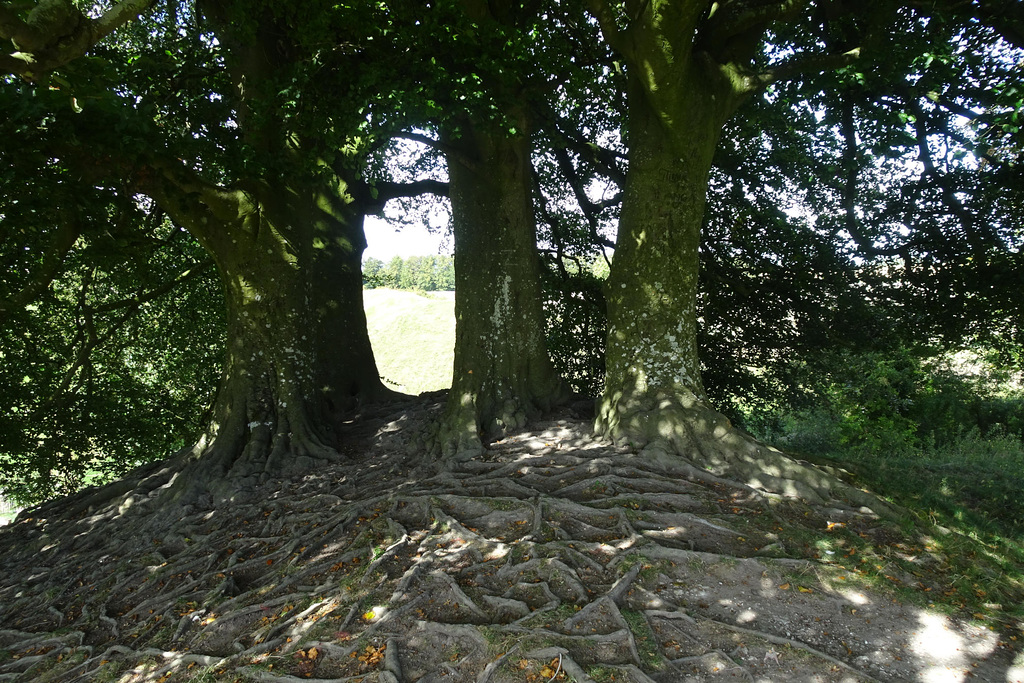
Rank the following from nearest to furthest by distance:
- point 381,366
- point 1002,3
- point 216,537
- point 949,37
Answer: point 216,537
point 1002,3
point 949,37
point 381,366

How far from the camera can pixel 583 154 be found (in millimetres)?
11289

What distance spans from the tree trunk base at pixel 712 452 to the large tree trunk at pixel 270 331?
4055 mm

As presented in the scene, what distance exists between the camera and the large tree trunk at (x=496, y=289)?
26.8 feet

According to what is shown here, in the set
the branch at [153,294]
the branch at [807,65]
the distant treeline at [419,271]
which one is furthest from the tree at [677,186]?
the distant treeline at [419,271]

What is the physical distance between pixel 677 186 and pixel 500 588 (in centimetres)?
515

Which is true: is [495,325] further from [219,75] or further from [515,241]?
[219,75]

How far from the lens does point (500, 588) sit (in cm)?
478

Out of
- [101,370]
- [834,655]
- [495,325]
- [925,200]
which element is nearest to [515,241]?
[495,325]

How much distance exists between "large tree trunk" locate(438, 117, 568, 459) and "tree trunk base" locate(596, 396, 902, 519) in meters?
1.47

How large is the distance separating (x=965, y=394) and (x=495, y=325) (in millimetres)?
14731

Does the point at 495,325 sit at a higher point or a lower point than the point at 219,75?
lower

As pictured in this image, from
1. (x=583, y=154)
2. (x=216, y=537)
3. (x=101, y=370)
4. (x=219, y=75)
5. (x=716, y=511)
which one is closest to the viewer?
(x=716, y=511)

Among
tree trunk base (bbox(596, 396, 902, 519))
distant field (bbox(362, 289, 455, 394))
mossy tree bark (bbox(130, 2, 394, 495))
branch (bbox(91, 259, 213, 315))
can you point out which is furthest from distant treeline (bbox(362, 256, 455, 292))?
tree trunk base (bbox(596, 396, 902, 519))

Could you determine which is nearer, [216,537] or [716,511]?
[716,511]
